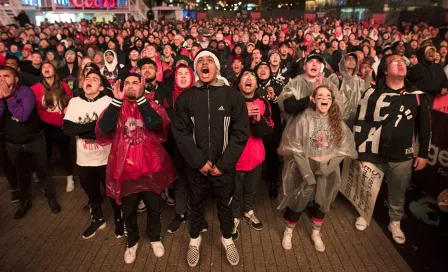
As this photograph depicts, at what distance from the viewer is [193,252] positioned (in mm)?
3635

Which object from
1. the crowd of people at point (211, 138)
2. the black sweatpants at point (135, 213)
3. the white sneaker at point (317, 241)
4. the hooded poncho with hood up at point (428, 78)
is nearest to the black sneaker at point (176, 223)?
the crowd of people at point (211, 138)

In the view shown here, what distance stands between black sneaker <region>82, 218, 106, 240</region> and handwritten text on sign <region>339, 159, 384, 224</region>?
3.50 meters

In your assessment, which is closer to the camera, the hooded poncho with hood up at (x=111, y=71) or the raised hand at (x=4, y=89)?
the raised hand at (x=4, y=89)

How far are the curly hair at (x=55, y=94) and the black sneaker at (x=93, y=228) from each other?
180cm

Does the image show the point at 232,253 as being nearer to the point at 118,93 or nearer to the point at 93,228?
the point at 93,228

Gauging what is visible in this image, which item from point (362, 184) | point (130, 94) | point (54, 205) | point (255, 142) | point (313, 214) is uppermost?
point (130, 94)

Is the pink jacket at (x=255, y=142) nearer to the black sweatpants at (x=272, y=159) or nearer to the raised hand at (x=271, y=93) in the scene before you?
the raised hand at (x=271, y=93)

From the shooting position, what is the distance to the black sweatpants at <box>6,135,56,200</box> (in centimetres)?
428

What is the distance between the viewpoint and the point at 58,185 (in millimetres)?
5336

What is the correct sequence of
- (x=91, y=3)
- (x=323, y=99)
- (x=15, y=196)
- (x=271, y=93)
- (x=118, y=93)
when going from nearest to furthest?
(x=118, y=93)
(x=323, y=99)
(x=271, y=93)
(x=15, y=196)
(x=91, y=3)

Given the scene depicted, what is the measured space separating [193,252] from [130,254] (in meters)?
0.75

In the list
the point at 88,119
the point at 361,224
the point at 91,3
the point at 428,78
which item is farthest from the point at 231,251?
the point at 91,3

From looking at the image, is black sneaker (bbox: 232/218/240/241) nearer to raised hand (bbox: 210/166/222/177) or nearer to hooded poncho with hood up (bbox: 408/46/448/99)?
raised hand (bbox: 210/166/222/177)

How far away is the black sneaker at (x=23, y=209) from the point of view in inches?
176
